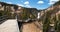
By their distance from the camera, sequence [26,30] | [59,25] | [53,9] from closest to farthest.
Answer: [26,30]
[59,25]
[53,9]

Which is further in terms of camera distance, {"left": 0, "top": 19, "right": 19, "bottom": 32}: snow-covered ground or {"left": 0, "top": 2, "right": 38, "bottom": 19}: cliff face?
{"left": 0, "top": 2, "right": 38, "bottom": 19}: cliff face

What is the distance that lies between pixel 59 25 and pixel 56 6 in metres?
8.28

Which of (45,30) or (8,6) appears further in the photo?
(8,6)

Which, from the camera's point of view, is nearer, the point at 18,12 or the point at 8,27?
the point at 8,27

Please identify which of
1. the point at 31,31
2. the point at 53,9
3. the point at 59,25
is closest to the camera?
the point at 31,31

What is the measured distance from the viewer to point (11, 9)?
12.7m

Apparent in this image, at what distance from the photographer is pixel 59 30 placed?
725 cm

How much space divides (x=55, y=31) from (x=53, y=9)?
8.48m

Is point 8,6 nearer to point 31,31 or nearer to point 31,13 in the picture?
point 31,13

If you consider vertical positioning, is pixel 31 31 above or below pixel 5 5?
below

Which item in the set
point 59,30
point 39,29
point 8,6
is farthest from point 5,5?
point 59,30

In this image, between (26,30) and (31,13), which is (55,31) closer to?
(26,30)

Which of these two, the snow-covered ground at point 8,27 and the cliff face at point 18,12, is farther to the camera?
the cliff face at point 18,12

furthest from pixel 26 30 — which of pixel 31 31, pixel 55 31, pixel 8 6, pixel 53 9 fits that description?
pixel 53 9
